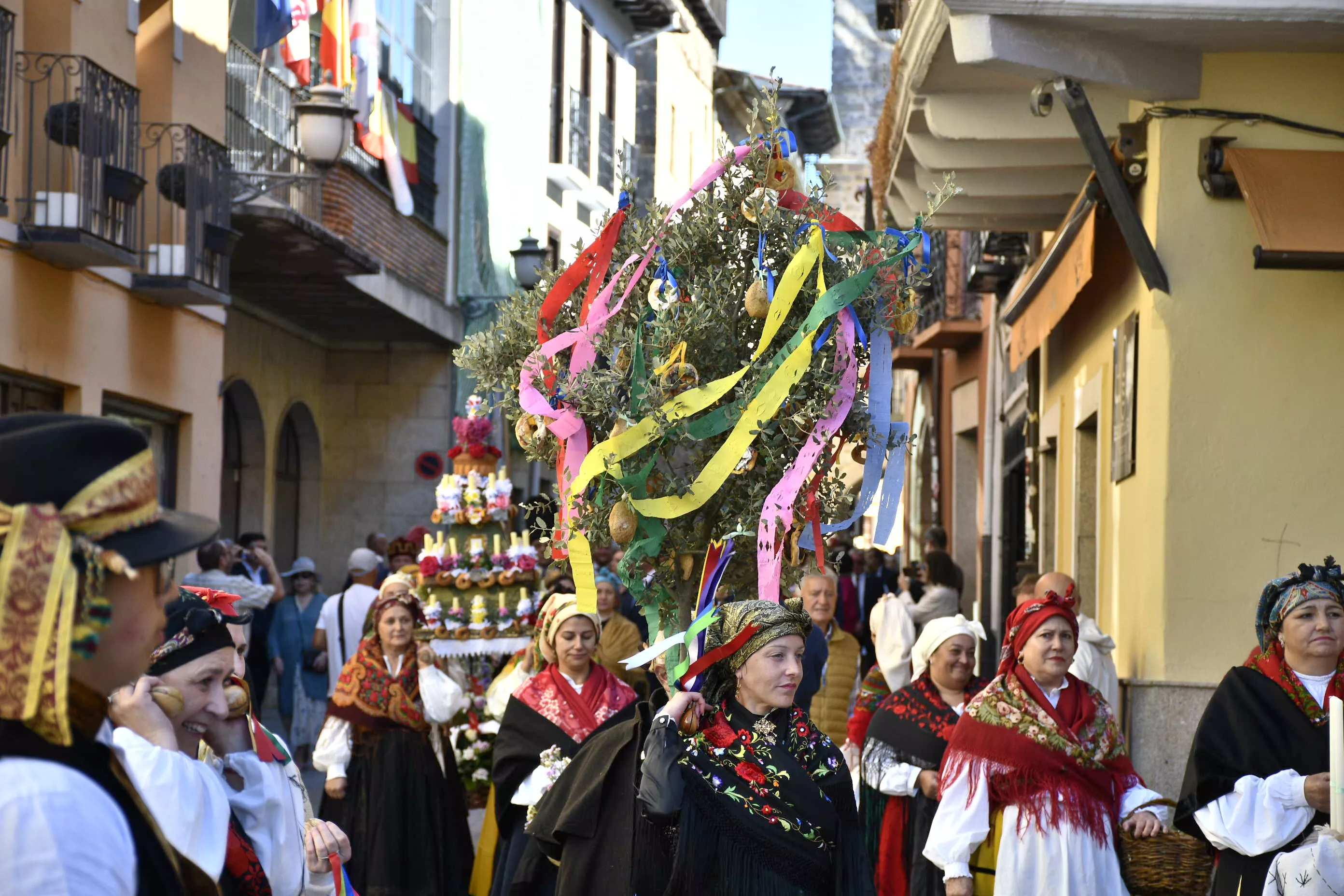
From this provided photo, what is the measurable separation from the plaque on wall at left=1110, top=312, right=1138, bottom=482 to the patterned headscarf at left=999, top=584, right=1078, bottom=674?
257 centimetres

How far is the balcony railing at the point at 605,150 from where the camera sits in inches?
1184

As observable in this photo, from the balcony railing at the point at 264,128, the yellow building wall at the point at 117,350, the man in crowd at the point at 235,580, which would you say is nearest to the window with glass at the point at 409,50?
the balcony railing at the point at 264,128

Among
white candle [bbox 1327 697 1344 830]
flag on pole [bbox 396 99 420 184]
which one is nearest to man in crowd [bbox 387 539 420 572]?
flag on pole [bbox 396 99 420 184]

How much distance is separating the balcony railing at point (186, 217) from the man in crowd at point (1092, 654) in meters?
8.08

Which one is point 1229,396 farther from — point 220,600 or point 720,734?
point 220,600

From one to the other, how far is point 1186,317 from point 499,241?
18002 millimetres

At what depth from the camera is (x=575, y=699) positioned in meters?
7.71

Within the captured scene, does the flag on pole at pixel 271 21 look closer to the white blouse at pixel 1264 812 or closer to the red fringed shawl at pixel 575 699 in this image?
the red fringed shawl at pixel 575 699

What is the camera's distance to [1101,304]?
1098 cm

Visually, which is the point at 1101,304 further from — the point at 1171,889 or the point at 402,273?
the point at 402,273

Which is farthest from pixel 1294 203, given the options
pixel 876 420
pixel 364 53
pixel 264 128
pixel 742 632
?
pixel 364 53

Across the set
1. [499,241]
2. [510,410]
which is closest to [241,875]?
[510,410]

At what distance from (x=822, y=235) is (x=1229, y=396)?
3.14 metres

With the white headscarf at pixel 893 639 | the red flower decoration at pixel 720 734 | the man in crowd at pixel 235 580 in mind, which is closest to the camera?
the red flower decoration at pixel 720 734
